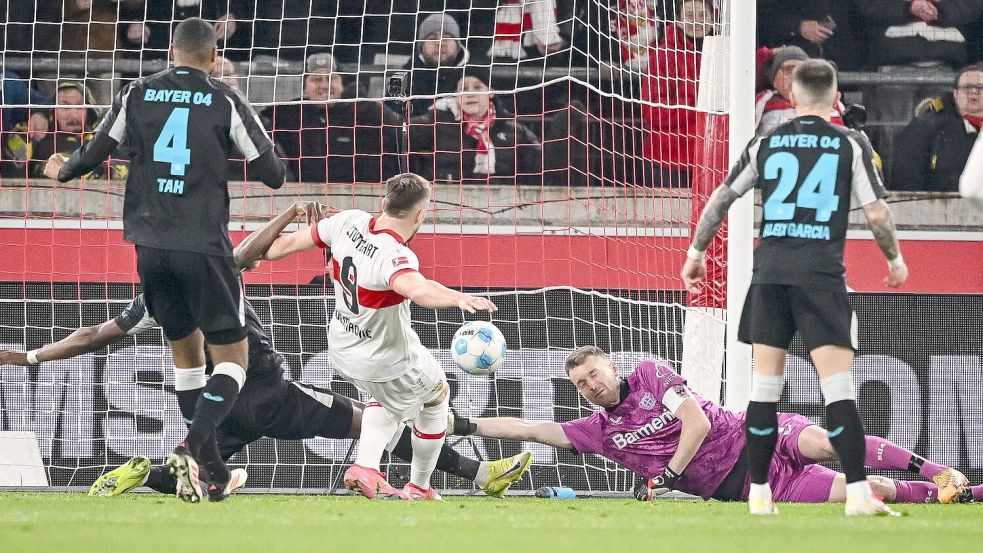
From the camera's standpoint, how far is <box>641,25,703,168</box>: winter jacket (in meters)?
8.36

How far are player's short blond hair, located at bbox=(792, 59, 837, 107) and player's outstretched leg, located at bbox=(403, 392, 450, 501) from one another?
250cm

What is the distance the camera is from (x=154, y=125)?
5.35 metres

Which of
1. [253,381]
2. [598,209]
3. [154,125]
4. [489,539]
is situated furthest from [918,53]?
[489,539]

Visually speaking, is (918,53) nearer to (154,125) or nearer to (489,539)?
(154,125)

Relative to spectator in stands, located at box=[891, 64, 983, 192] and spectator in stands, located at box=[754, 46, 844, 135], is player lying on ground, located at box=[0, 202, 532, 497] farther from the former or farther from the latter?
spectator in stands, located at box=[891, 64, 983, 192]

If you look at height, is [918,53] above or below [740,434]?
above

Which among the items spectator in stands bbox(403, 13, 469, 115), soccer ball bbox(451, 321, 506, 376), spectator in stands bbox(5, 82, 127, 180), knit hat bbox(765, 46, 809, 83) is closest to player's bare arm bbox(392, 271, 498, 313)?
soccer ball bbox(451, 321, 506, 376)

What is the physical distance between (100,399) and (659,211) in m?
3.91

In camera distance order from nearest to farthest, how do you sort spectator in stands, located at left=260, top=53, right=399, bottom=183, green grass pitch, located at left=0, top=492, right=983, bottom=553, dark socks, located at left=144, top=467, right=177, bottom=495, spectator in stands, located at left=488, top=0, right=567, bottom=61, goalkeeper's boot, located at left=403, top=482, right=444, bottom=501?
green grass pitch, located at left=0, top=492, right=983, bottom=553 < goalkeeper's boot, located at left=403, top=482, right=444, bottom=501 < dark socks, located at left=144, top=467, right=177, bottom=495 < spectator in stands, located at left=260, top=53, right=399, bottom=183 < spectator in stands, located at left=488, top=0, right=567, bottom=61

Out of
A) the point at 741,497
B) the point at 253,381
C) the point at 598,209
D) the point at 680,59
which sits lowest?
the point at 741,497

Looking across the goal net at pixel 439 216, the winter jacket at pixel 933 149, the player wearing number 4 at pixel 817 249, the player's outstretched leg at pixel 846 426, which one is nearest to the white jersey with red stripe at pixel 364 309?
the goal net at pixel 439 216

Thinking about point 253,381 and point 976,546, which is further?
point 253,381

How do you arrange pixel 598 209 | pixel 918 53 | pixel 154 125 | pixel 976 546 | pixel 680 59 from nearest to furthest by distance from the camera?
pixel 976 546 < pixel 154 125 < pixel 680 59 < pixel 598 209 < pixel 918 53

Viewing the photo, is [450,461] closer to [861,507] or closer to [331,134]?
[861,507]
